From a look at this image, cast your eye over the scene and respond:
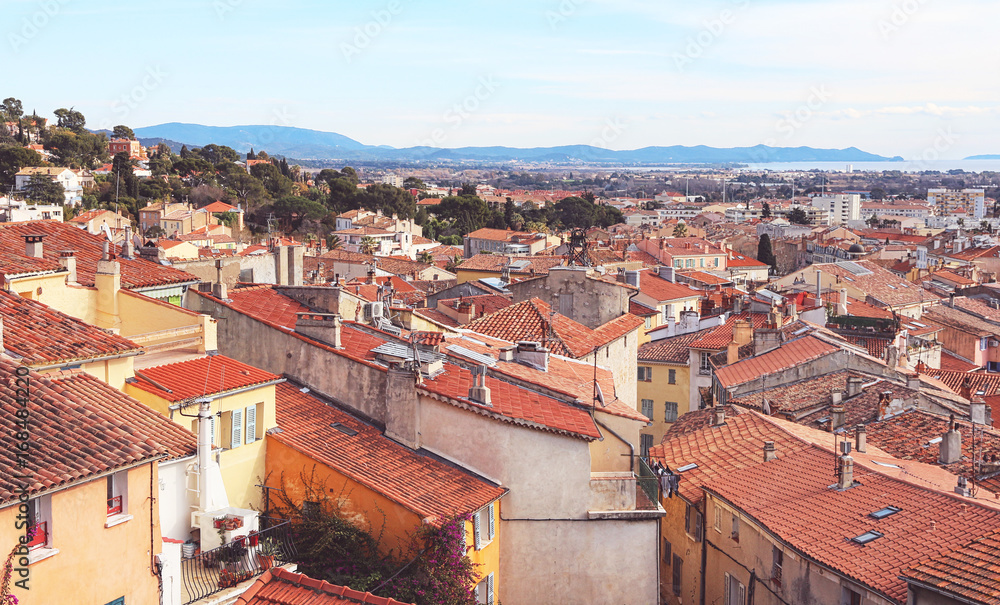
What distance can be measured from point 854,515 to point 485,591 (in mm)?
6109

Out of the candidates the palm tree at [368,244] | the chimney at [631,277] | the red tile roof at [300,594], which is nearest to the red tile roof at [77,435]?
the red tile roof at [300,594]

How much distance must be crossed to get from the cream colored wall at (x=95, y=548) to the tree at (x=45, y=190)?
269 feet

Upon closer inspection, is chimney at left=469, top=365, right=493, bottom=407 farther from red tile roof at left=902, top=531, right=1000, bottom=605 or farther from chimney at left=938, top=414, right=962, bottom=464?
chimney at left=938, top=414, right=962, bottom=464

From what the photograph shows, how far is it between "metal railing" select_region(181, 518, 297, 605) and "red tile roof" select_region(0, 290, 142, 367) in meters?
2.79

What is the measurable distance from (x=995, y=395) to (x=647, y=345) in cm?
1237

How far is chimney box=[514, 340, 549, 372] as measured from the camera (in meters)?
20.2

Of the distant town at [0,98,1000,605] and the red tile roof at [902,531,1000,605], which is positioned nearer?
the distant town at [0,98,1000,605]

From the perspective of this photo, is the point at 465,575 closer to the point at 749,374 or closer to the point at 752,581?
the point at 752,581

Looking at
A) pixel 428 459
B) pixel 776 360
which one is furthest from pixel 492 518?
pixel 776 360

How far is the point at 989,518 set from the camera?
14.8 m

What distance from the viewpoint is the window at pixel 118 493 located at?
1057 centimetres

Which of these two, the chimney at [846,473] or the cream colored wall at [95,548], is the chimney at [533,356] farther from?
the cream colored wall at [95,548]

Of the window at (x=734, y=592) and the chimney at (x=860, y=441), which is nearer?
the window at (x=734, y=592)

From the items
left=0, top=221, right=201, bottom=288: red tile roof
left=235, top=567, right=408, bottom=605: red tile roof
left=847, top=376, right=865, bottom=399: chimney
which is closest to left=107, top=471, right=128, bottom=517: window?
left=235, top=567, right=408, bottom=605: red tile roof
